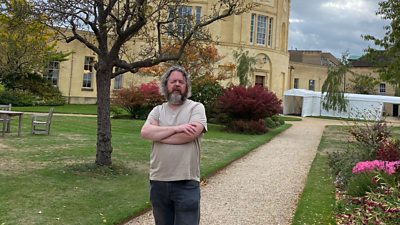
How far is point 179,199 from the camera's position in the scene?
11.8ft

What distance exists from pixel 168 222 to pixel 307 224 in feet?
9.00

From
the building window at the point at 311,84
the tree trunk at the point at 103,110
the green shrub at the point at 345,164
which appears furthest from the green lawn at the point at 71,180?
the building window at the point at 311,84

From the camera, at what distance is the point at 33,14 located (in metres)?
8.57

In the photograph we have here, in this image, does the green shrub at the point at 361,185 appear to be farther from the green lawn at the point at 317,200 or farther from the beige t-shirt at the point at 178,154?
the beige t-shirt at the point at 178,154

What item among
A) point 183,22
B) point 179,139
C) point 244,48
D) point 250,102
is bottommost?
point 179,139

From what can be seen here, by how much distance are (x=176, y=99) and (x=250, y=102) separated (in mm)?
16422

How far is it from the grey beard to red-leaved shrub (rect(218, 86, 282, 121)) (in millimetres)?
16327

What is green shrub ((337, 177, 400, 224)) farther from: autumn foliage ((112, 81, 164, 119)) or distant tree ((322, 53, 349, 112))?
distant tree ((322, 53, 349, 112))

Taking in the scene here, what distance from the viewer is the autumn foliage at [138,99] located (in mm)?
26734

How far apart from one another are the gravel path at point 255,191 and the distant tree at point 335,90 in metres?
29.4

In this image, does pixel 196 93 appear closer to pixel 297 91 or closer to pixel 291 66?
pixel 297 91

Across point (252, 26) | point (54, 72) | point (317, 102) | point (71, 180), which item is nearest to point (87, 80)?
point (54, 72)

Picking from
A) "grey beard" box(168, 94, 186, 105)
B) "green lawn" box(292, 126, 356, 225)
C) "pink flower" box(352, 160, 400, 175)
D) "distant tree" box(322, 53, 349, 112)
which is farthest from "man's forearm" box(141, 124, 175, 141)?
"distant tree" box(322, 53, 349, 112)

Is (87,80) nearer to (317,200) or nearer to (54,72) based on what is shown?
(54,72)
